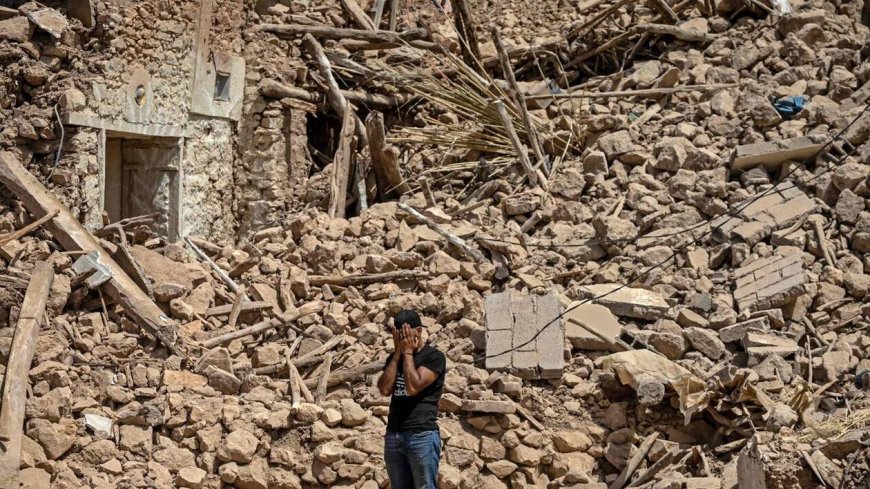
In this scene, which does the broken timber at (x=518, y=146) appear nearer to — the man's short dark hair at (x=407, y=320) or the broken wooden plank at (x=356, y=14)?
the broken wooden plank at (x=356, y=14)

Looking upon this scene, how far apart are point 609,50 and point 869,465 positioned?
7.87 metres

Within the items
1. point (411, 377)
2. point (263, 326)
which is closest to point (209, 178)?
point (263, 326)

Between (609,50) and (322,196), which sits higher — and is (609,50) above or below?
above

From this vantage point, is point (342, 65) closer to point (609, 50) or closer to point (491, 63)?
point (491, 63)

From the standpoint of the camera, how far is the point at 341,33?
1207cm

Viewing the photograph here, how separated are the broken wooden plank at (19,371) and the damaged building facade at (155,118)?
122 cm

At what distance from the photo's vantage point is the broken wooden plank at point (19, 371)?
23.6 ft

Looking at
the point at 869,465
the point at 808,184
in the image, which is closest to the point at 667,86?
the point at 808,184

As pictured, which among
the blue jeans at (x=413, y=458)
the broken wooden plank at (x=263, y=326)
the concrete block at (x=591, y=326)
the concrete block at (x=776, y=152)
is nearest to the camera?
the blue jeans at (x=413, y=458)

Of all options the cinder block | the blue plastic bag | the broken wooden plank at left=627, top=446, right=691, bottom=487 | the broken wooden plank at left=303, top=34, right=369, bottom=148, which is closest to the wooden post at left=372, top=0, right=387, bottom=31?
the broken wooden plank at left=303, top=34, right=369, bottom=148

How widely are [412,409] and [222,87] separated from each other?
5846 mm

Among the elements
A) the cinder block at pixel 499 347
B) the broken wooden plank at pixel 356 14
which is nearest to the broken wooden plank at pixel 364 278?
the cinder block at pixel 499 347

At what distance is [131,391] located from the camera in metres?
8.12

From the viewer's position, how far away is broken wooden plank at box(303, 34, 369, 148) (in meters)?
11.8
